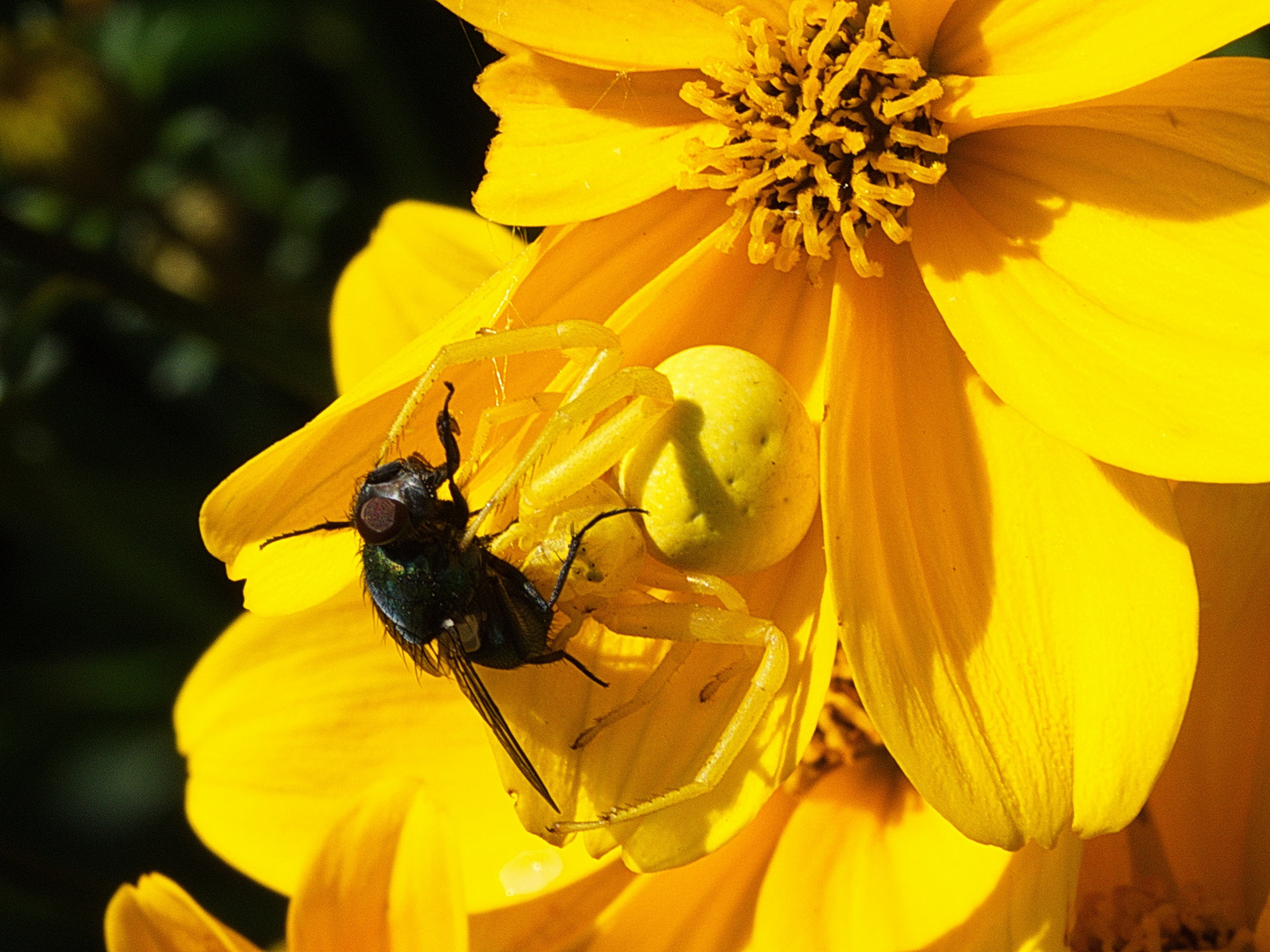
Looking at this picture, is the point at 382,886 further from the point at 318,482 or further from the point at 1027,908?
the point at 1027,908

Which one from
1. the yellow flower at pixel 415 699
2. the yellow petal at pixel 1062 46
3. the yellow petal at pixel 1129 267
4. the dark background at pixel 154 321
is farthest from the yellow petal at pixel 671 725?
the dark background at pixel 154 321

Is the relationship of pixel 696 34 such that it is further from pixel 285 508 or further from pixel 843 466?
pixel 285 508

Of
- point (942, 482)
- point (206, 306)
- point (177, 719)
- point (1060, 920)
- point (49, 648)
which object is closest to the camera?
point (1060, 920)

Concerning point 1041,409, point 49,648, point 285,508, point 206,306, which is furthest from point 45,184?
point 1041,409

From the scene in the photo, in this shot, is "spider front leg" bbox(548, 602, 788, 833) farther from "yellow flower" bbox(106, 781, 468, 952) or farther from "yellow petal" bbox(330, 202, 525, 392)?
"yellow petal" bbox(330, 202, 525, 392)

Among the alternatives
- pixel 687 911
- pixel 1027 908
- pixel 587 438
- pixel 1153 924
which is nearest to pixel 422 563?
pixel 587 438
